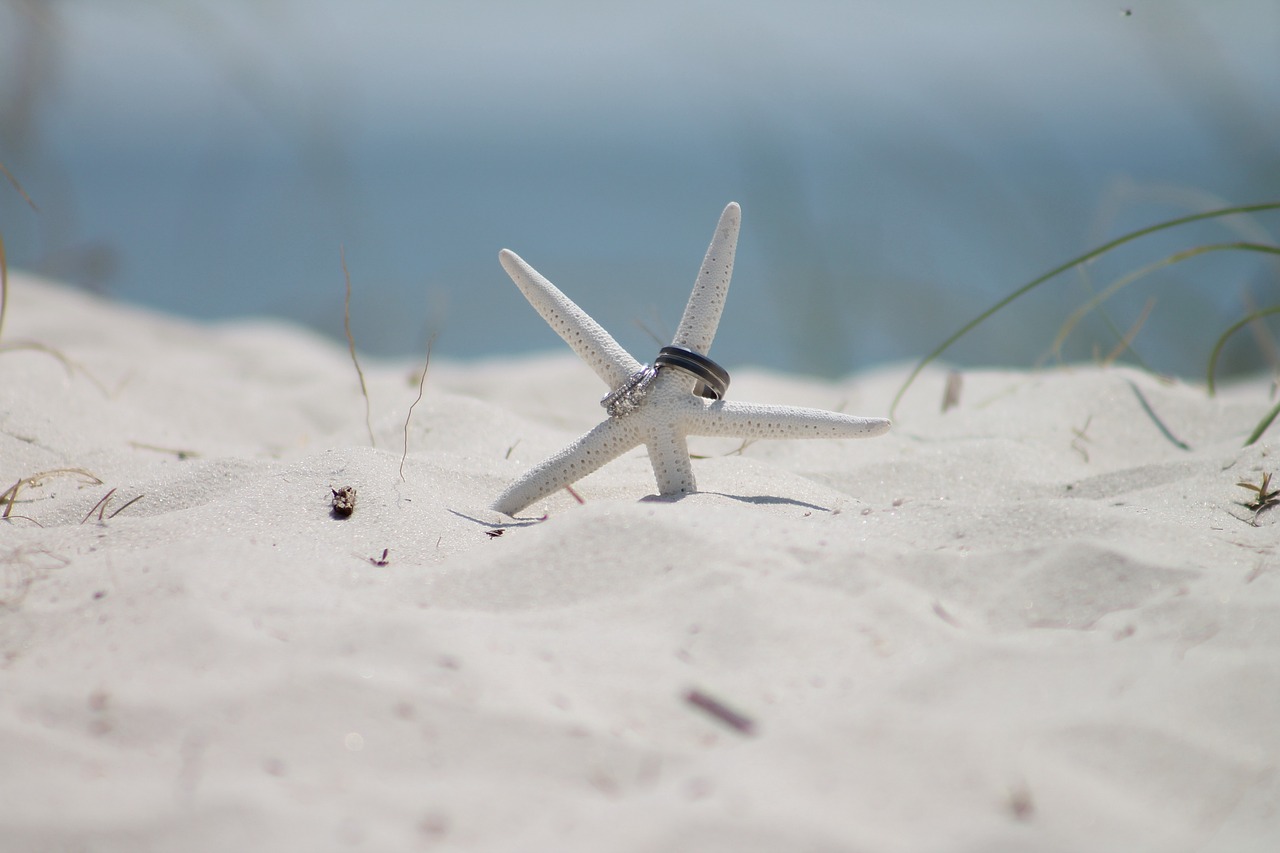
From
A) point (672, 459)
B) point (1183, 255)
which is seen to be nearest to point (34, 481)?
point (672, 459)

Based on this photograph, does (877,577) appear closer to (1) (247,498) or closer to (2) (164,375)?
(1) (247,498)

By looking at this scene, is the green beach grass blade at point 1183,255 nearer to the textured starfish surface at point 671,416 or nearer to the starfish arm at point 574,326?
the textured starfish surface at point 671,416

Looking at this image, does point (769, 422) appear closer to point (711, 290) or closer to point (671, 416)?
point (671, 416)

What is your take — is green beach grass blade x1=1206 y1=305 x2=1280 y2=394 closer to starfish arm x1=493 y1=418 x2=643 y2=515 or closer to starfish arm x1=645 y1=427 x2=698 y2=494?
starfish arm x1=645 y1=427 x2=698 y2=494

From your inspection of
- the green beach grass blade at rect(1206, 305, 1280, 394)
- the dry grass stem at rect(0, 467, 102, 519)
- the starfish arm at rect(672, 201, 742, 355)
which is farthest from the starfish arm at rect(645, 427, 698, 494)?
the green beach grass blade at rect(1206, 305, 1280, 394)

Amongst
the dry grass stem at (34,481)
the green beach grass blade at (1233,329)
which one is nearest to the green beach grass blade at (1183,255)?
the green beach grass blade at (1233,329)

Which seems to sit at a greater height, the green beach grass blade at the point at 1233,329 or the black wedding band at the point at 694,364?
the green beach grass blade at the point at 1233,329
